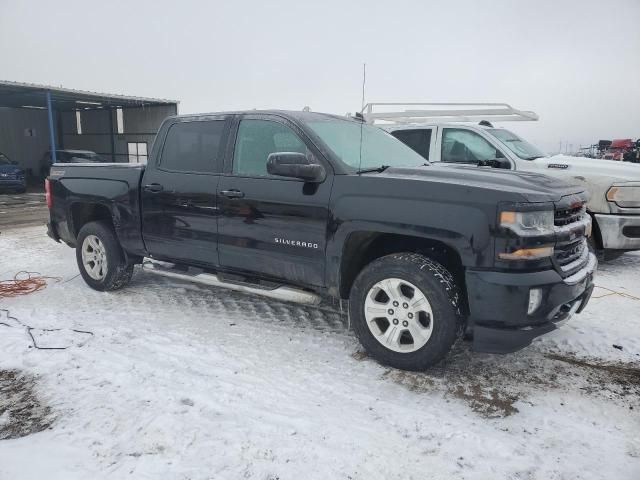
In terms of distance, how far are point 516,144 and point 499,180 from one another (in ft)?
14.5

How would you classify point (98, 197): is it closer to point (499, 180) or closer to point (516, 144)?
point (499, 180)

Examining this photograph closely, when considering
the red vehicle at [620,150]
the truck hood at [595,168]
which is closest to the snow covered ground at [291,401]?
the truck hood at [595,168]

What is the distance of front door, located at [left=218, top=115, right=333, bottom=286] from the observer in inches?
141

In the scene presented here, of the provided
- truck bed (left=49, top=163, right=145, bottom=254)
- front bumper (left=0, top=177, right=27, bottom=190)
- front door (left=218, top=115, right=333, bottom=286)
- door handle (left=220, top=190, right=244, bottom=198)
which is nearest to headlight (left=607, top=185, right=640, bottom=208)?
front door (left=218, top=115, right=333, bottom=286)

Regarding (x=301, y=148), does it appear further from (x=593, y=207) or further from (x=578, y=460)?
(x=593, y=207)

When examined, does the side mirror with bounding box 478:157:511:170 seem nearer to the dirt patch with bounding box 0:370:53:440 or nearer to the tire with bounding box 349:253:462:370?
the tire with bounding box 349:253:462:370

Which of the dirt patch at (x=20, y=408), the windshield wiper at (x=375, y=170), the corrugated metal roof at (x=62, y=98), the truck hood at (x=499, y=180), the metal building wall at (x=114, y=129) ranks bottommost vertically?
the dirt patch at (x=20, y=408)

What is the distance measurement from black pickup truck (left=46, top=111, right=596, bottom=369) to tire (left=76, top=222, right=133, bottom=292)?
0.07 m

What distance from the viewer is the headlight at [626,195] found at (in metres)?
5.86

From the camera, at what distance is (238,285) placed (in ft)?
13.3

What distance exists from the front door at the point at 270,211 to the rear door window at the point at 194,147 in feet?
0.72

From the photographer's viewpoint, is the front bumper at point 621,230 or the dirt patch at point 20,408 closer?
the dirt patch at point 20,408

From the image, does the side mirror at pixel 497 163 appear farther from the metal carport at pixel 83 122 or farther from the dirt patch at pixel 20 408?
the metal carport at pixel 83 122

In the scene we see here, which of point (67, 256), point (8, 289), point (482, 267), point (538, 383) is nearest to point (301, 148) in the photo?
point (482, 267)
